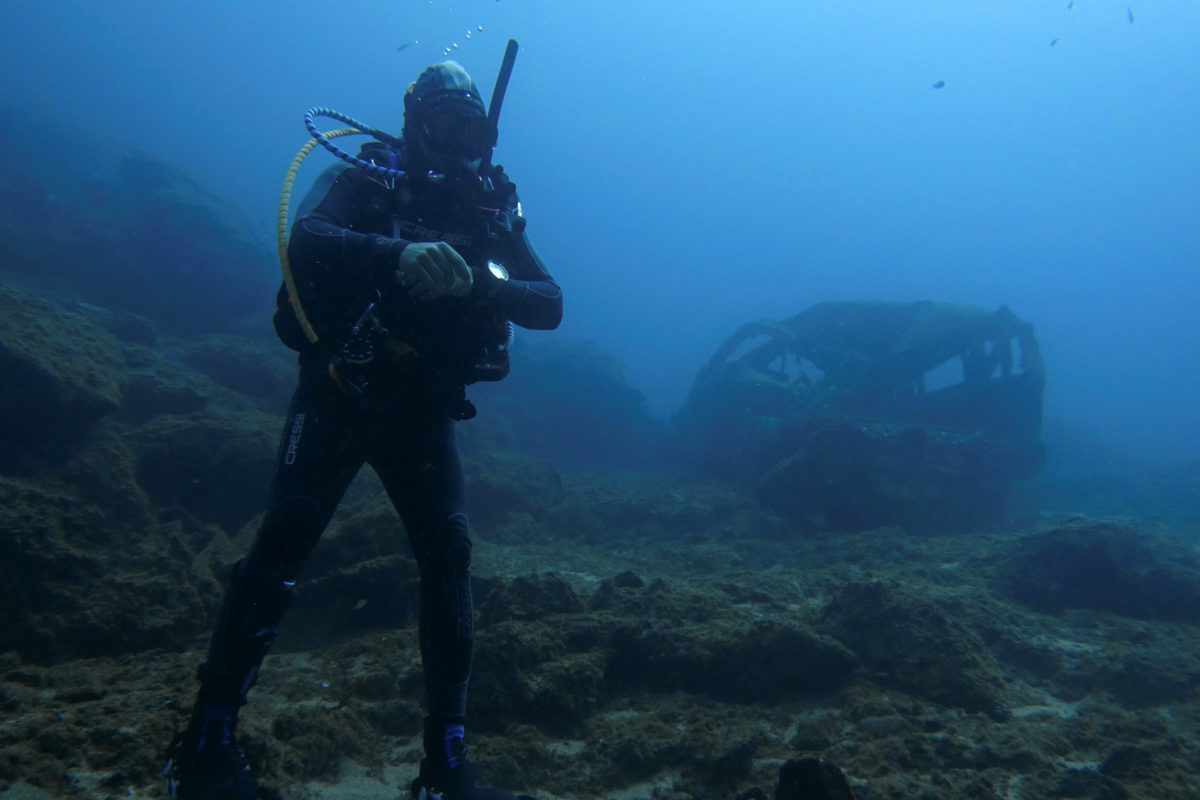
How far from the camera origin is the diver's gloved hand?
7.16 ft

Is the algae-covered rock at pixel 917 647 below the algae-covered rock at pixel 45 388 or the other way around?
below

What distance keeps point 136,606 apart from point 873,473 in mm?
11624

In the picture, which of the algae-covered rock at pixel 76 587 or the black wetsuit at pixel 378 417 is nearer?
the black wetsuit at pixel 378 417

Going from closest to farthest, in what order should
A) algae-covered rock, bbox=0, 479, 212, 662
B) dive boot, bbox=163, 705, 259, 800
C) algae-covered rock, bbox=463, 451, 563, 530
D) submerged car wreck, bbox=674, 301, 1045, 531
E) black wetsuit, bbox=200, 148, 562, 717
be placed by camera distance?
dive boot, bbox=163, 705, 259, 800, black wetsuit, bbox=200, 148, 562, 717, algae-covered rock, bbox=0, 479, 212, 662, algae-covered rock, bbox=463, 451, 563, 530, submerged car wreck, bbox=674, 301, 1045, 531

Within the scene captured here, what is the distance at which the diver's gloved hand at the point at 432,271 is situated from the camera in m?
2.18

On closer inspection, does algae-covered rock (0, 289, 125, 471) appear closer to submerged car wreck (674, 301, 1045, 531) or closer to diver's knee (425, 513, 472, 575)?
diver's knee (425, 513, 472, 575)

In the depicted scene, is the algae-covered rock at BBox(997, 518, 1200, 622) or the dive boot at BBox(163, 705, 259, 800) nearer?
the dive boot at BBox(163, 705, 259, 800)

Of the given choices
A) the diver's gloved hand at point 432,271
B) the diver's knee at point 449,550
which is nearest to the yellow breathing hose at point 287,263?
the diver's gloved hand at point 432,271

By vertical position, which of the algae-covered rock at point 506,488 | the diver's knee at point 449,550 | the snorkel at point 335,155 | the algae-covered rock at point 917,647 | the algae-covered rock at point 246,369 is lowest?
the algae-covered rock at point 917,647

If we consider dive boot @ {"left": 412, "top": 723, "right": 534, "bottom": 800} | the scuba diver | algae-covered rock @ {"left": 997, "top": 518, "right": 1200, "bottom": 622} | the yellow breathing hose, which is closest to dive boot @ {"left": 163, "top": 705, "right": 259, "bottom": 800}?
the scuba diver

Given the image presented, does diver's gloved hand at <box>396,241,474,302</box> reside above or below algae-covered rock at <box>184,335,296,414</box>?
below

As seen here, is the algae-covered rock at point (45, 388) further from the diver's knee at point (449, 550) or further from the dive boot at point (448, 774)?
the dive boot at point (448, 774)

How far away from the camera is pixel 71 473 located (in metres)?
5.05

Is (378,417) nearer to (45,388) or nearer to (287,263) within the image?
(287,263)
